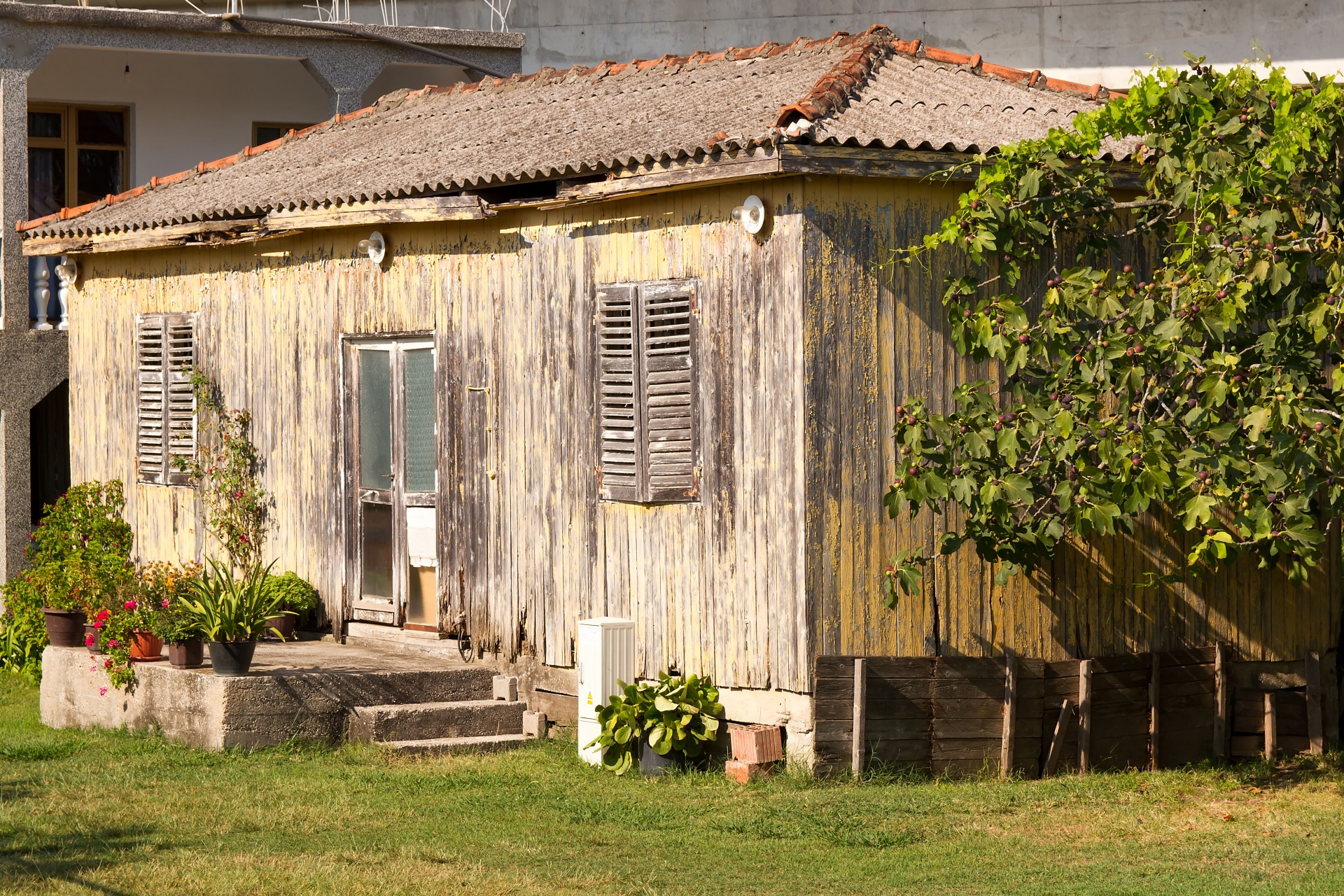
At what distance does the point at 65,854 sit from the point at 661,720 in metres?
3.33

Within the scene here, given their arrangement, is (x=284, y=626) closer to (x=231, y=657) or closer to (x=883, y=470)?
(x=231, y=657)

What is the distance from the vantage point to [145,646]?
11.5 meters

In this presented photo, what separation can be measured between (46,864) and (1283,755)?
24.1 ft

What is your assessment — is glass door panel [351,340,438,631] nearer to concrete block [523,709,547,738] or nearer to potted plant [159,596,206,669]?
concrete block [523,709,547,738]

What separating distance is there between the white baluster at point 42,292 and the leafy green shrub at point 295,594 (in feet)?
15.0

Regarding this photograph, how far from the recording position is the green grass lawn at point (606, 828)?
7.75 meters

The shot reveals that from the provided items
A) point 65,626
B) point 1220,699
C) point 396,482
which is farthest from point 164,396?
point 1220,699

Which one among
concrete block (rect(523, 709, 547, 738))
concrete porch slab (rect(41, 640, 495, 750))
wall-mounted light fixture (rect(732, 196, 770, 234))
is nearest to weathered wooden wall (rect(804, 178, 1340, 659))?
wall-mounted light fixture (rect(732, 196, 770, 234))

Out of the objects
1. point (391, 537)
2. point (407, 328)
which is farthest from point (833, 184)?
point (391, 537)

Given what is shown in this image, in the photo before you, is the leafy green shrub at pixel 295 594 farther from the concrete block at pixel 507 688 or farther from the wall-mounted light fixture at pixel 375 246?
the wall-mounted light fixture at pixel 375 246

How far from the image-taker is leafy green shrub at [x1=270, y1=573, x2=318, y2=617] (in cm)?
1267

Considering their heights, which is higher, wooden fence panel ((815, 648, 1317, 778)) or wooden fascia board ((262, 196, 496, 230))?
wooden fascia board ((262, 196, 496, 230))

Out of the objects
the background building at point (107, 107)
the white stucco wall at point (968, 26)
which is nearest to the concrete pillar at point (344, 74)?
the background building at point (107, 107)

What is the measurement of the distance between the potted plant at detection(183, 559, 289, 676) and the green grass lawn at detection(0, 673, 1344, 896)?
60cm
